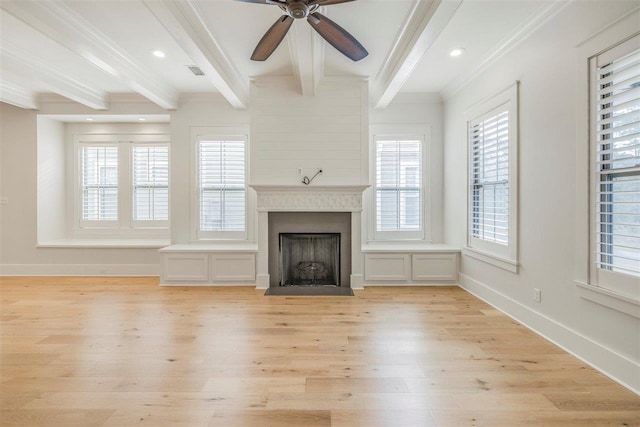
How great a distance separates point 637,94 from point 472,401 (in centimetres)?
221

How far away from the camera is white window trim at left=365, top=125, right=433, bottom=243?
17.0 ft

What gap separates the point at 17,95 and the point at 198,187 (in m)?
2.88

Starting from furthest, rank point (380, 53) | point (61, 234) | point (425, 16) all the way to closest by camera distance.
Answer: point (61, 234) → point (380, 53) → point (425, 16)

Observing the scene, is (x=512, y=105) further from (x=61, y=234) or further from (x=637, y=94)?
(x=61, y=234)

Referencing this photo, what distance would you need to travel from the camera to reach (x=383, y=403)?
1953 mm

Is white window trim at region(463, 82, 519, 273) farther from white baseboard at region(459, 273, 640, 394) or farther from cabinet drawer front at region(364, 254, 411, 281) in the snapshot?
cabinet drawer front at region(364, 254, 411, 281)

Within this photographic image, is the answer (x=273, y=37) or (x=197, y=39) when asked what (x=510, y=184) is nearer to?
(x=273, y=37)

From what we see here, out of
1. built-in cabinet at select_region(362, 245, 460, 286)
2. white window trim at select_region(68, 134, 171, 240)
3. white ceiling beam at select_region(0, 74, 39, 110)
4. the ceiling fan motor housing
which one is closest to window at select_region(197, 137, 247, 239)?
white window trim at select_region(68, 134, 171, 240)

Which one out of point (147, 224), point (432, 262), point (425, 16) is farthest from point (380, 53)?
point (147, 224)

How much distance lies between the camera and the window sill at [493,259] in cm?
336

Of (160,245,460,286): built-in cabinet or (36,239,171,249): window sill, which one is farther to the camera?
(36,239,171,249): window sill

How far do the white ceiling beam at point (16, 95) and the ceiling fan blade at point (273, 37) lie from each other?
12.5 feet

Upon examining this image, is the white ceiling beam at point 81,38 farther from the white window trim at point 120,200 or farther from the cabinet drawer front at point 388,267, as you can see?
the cabinet drawer front at point 388,267

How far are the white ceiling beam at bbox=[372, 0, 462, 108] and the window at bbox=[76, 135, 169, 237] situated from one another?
13.3 ft
